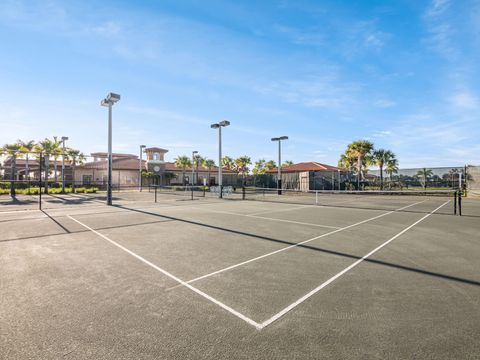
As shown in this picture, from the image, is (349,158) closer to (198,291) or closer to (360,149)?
(360,149)

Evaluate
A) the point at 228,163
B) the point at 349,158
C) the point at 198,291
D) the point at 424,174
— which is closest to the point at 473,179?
the point at 424,174

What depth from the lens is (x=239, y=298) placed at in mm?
4117

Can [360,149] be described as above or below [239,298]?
above

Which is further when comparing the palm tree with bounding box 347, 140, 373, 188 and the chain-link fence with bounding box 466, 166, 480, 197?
the palm tree with bounding box 347, 140, 373, 188

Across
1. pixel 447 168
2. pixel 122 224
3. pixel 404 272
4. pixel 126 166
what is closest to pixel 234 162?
pixel 126 166

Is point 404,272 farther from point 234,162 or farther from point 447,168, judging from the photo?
point 234,162

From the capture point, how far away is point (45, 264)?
572 cm

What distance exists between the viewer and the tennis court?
9.58ft

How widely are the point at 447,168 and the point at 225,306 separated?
134 feet

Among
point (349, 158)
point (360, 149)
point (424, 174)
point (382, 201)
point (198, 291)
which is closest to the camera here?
point (198, 291)

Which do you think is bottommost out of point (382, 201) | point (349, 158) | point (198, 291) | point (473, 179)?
point (382, 201)

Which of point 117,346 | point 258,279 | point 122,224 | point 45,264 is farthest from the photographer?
point 122,224

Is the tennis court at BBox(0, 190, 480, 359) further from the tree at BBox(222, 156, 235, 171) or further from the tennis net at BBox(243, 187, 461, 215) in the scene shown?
the tree at BBox(222, 156, 235, 171)

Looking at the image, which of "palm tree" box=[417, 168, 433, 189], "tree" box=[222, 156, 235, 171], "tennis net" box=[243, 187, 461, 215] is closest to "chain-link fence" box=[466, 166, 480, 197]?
"tennis net" box=[243, 187, 461, 215]
